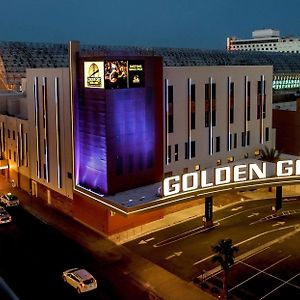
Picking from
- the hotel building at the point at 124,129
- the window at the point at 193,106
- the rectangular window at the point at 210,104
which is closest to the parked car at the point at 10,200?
the hotel building at the point at 124,129

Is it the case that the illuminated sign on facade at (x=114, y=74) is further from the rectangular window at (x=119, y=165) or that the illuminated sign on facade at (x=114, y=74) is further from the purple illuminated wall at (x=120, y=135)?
the rectangular window at (x=119, y=165)

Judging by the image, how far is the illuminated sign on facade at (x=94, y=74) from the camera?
148ft

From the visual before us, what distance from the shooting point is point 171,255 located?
43.7 m

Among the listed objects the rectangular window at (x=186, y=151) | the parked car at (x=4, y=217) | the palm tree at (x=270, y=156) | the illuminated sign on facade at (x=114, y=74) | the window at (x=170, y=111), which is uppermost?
the illuminated sign on facade at (x=114, y=74)

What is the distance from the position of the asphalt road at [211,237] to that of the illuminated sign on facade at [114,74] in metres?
15.5

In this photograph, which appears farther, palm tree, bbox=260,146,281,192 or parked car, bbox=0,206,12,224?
palm tree, bbox=260,146,281,192

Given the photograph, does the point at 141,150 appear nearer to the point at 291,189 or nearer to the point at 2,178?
the point at 291,189

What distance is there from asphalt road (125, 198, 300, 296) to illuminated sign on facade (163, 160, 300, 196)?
5228mm

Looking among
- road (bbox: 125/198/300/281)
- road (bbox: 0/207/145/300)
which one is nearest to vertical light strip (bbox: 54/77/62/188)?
road (bbox: 0/207/145/300)

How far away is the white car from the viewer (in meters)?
37.2

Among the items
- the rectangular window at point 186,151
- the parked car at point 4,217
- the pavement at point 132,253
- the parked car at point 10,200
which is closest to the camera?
the pavement at point 132,253

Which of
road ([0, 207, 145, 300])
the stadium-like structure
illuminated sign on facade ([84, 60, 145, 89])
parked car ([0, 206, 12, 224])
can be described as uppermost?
the stadium-like structure

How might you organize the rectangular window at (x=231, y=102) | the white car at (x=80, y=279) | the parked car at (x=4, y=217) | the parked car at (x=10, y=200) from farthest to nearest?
the rectangular window at (x=231, y=102) < the parked car at (x=10, y=200) < the parked car at (x=4, y=217) < the white car at (x=80, y=279)

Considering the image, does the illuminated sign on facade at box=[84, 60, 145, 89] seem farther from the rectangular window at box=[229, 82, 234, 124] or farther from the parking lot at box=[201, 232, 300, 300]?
the parking lot at box=[201, 232, 300, 300]
